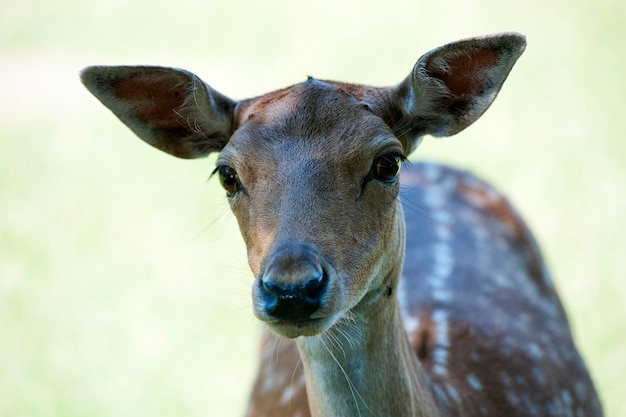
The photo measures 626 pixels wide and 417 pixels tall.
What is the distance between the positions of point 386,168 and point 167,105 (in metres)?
0.94

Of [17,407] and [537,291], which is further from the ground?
[537,291]

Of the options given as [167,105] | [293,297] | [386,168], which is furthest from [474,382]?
[167,105]

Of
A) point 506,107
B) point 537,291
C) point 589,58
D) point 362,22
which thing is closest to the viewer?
point 537,291

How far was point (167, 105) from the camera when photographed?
358 cm

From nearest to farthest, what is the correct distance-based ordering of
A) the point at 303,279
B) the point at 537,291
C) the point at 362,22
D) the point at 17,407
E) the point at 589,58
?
the point at 303,279 < the point at 537,291 < the point at 17,407 < the point at 589,58 < the point at 362,22

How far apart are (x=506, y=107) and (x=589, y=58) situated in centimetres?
170

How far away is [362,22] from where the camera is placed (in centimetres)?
1280

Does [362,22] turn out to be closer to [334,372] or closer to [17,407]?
[17,407]

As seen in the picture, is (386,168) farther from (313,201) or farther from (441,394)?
(441,394)

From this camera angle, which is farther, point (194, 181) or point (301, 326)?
point (194, 181)

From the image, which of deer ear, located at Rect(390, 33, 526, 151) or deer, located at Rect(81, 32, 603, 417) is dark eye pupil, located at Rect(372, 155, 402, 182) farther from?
deer ear, located at Rect(390, 33, 526, 151)

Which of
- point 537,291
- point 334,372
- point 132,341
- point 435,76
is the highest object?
point 435,76

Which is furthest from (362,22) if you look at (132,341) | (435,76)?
(435,76)

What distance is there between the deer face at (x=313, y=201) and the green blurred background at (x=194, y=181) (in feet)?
0.90
